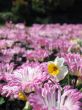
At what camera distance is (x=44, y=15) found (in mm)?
19031

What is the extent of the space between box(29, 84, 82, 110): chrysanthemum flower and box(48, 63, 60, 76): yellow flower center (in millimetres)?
211

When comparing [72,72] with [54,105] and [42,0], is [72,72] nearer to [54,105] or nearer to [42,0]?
[54,105]

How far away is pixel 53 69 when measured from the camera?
87.9 inches

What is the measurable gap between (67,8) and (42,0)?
74.8 inches

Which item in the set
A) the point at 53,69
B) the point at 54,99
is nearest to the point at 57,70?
the point at 53,69

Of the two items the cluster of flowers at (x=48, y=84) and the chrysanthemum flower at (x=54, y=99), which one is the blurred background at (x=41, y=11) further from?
the chrysanthemum flower at (x=54, y=99)

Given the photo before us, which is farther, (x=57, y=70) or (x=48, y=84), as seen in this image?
(x=57, y=70)

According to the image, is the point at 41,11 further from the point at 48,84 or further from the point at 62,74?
the point at 48,84

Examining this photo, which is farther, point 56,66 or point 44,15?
point 44,15

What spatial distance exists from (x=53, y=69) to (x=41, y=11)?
16.3 meters

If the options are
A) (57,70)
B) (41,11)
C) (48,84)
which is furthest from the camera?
(41,11)

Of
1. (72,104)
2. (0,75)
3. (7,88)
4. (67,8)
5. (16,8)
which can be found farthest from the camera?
(67,8)

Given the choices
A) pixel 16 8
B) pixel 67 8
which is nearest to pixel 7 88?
pixel 16 8

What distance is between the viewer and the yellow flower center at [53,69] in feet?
7.25
